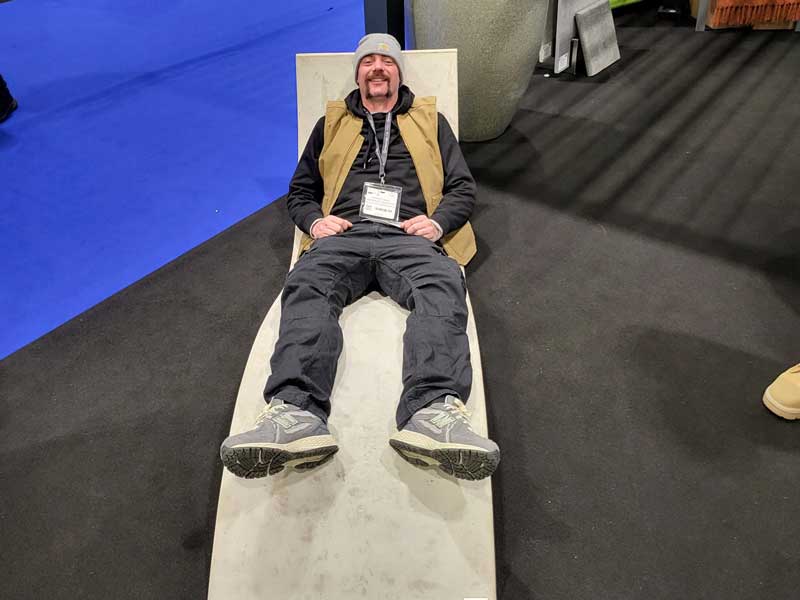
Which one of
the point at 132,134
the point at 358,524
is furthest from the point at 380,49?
the point at 132,134

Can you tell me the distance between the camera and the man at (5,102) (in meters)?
3.52

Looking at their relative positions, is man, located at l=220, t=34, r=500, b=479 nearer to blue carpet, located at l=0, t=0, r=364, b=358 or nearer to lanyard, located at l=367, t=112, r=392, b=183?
lanyard, located at l=367, t=112, r=392, b=183

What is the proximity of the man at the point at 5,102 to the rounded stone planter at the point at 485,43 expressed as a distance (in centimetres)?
243

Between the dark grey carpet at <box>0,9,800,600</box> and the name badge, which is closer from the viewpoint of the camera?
the dark grey carpet at <box>0,9,800,600</box>

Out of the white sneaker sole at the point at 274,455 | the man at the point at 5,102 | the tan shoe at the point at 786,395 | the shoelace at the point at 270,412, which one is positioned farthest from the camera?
the man at the point at 5,102

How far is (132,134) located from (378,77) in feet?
6.42

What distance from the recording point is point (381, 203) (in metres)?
1.98

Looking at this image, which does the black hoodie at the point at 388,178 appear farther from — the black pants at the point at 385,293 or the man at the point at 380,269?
the black pants at the point at 385,293

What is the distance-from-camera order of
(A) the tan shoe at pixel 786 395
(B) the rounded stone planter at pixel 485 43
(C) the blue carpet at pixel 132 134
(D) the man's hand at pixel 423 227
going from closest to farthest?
(A) the tan shoe at pixel 786 395 < (D) the man's hand at pixel 423 227 < (C) the blue carpet at pixel 132 134 < (B) the rounded stone planter at pixel 485 43

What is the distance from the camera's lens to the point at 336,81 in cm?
238

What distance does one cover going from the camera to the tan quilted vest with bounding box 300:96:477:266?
205 cm

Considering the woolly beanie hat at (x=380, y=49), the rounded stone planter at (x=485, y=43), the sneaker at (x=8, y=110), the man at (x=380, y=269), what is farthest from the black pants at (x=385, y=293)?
the sneaker at (x=8, y=110)

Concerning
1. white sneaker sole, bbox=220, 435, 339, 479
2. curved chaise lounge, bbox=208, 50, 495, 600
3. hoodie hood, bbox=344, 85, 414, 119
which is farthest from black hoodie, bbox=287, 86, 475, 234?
white sneaker sole, bbox=220, 435, 339, 479

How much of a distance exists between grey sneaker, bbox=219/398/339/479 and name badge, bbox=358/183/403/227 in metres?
0.76
